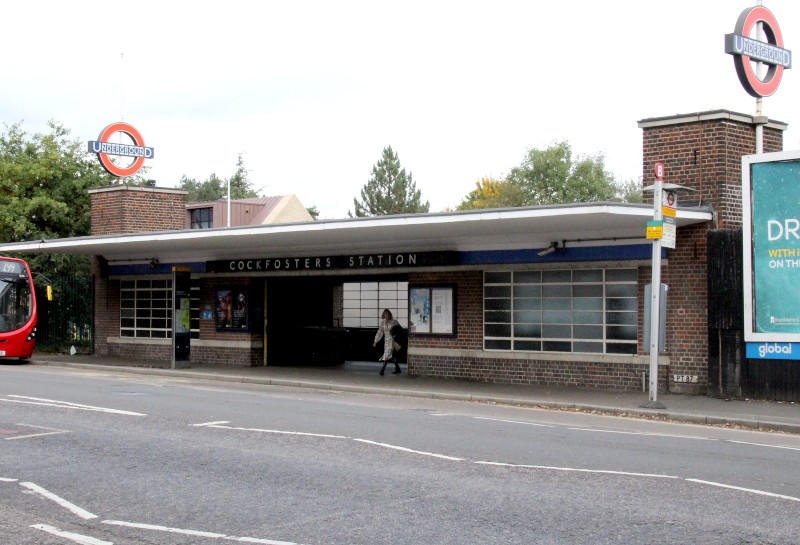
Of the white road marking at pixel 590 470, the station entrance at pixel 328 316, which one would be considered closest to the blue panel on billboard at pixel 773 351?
the white road marking at pixel 590 470

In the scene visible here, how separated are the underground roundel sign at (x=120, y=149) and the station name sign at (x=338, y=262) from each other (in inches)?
290

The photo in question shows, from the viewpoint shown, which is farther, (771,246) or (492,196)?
(492,196)

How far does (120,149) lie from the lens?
30578mm

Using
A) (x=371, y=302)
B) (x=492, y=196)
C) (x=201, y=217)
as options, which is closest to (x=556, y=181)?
(x=492, y=196)

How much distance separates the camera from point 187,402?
15430 millimetres

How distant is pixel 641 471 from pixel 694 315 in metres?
8.58

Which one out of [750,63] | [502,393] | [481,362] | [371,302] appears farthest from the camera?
[371,302]

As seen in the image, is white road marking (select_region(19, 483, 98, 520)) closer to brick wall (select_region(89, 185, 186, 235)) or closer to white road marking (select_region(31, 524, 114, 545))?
white road marking (select_region(31, 524, 114, 545))

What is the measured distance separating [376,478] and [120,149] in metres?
24.2

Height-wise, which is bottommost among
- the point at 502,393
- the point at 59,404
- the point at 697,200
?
the point at 502,393

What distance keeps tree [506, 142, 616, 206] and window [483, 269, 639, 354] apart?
43.3 metres

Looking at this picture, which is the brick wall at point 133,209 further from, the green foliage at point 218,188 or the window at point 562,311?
the green foliage at point 218,188

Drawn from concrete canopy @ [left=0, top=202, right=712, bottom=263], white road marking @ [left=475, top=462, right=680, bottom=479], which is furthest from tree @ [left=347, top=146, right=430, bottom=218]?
white road marking @ [left=475, top=462, right=680, bottom=479]

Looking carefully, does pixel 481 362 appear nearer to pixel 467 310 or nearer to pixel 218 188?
pixel 467 310
